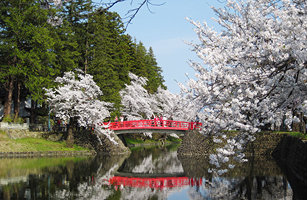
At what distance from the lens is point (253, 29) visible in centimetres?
755

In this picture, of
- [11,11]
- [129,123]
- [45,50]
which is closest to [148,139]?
[129,123]

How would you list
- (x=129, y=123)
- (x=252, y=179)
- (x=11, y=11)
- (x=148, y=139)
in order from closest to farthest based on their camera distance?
(x=252, y=179) < (x=11, y=11) < (x=129, y=123) < (x=148, y=139)

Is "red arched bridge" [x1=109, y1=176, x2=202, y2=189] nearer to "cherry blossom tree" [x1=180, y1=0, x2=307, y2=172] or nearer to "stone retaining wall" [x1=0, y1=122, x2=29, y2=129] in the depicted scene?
"cherry blossom tree" [x1=180, y1=0, x2=307, y2=172]

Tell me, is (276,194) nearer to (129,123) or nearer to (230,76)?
(230,76)

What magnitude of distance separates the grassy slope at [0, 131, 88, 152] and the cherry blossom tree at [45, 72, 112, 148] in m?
1.01

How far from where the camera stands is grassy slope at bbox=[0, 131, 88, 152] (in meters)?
26.8

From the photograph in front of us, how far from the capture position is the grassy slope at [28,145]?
26780mm

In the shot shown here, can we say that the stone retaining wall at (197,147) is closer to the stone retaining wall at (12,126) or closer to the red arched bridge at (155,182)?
the red arched bridge at (155,182)

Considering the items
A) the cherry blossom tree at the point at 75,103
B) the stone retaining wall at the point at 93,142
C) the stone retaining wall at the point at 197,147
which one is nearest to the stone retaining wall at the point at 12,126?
the stone retaining wall at the point at 93,142

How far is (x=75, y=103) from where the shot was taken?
95.8 feet

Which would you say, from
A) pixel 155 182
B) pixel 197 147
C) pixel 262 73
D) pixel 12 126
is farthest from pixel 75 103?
pixel 262 73

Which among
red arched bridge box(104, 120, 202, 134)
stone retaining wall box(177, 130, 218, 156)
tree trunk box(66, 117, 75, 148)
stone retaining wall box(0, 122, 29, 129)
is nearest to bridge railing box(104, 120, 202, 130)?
red arched bridge box(104, 120, 202, 134)

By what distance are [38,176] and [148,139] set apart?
117 ft

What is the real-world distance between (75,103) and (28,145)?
16.8ft
